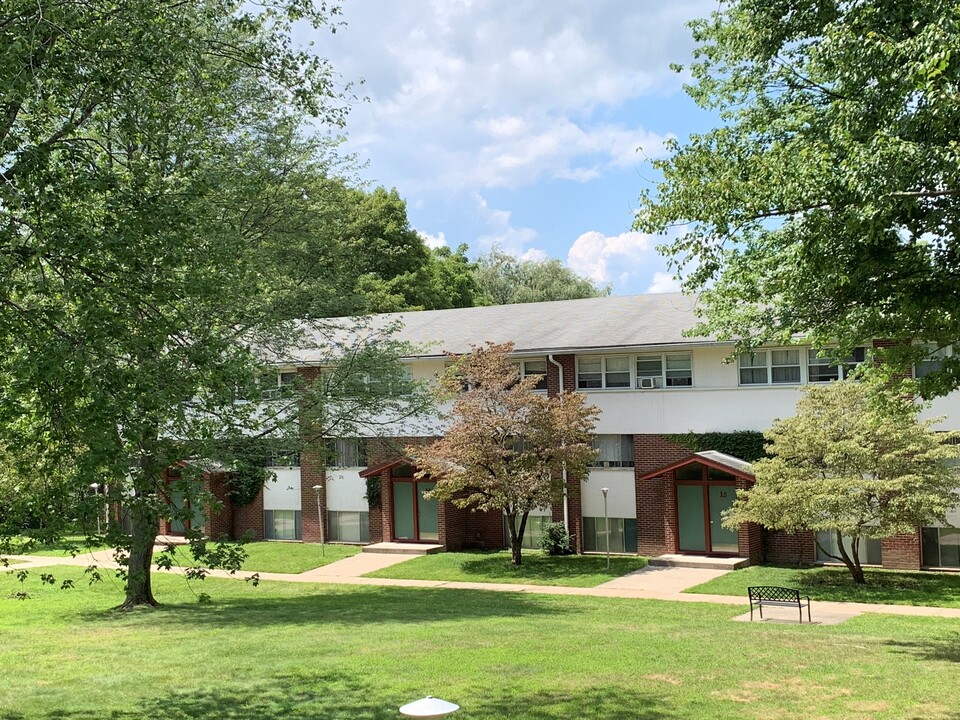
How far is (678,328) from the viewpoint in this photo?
32875mm

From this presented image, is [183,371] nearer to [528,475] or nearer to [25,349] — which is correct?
[25,349]

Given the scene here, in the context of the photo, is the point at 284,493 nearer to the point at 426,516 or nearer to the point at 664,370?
the point at 426,516

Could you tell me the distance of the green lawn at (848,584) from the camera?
24625mm

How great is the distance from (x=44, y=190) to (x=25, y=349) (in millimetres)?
1508

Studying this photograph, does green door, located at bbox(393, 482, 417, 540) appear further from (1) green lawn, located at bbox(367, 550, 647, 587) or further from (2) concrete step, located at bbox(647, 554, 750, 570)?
(2) concrete step, located at bbox(647, 554, 750, 570)

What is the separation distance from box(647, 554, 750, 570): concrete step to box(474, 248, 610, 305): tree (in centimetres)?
3586

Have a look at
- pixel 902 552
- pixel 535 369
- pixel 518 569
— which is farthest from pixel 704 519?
pixel 535 369

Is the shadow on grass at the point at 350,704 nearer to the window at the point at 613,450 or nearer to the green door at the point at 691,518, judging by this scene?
the green door at the point at 691,518

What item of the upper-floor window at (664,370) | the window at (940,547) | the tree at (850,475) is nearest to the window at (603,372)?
the upper-floor window at (664,370)

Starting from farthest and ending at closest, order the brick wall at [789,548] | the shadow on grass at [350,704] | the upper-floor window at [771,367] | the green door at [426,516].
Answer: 1. the green door at [426,516]
2. the upper-floor window at [771,367]
3. the brick wall at [789,548]
4. the shadow on grass at [350,704]

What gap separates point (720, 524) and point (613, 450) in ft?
14.1

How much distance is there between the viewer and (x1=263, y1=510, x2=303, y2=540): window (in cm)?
4003

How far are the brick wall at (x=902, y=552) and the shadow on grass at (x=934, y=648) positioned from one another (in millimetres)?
10371

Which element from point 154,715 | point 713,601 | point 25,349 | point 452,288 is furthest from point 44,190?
point 452,288
